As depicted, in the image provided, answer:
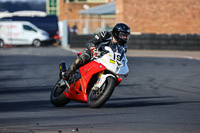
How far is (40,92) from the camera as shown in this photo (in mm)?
11438

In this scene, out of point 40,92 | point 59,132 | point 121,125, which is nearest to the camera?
point 59,132

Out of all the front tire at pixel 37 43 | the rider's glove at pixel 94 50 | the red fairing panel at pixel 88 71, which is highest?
the rider's glove at pixel 94 50

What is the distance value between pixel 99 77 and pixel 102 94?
0.31m

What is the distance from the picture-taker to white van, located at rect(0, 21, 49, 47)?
36.9 metres

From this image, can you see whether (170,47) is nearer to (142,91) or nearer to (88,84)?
(142,91)

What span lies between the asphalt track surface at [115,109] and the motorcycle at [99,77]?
22 cm

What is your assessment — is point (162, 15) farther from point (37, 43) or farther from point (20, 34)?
point (20, 34)

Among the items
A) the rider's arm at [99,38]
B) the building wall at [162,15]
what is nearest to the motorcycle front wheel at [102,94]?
the rider's arm at [99,38]

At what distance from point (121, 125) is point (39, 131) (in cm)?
107

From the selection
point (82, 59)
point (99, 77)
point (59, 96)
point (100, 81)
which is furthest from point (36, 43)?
point (100, 81)

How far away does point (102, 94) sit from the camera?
7887mm

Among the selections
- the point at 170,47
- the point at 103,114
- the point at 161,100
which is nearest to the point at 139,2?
the point at 170,47

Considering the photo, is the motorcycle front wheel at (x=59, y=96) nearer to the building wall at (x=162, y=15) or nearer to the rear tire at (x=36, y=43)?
the building wall at (x=162, y=15)

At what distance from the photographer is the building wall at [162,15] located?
35.5 metres
